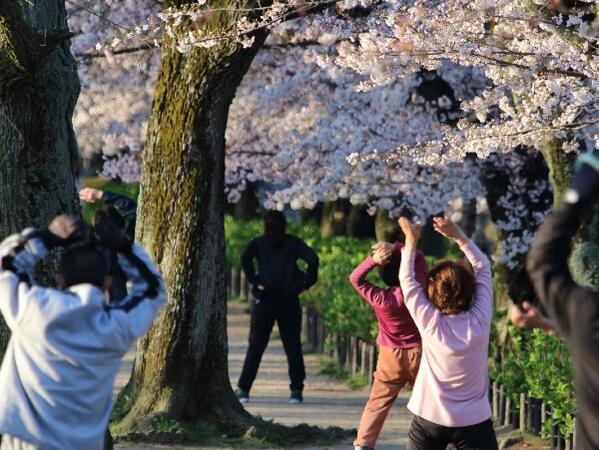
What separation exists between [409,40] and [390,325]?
1.95m

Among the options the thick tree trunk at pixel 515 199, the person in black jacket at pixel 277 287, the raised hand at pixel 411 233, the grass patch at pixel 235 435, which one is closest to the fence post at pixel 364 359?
the person in black jacket at pixel 277 287

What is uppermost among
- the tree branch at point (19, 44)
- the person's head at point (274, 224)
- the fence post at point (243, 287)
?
the tree branch at point (19, 44)

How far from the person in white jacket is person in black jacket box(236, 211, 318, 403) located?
662 cm

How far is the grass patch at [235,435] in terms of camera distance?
31.2 ft

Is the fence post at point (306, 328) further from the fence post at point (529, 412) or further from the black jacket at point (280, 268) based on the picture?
the fence post at point (529, 412)

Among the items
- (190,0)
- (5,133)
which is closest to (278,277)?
(190,0)

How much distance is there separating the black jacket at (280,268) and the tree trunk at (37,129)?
3935 mm

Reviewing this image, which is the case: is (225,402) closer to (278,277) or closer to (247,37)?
(278,277)

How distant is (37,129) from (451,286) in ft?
9.06

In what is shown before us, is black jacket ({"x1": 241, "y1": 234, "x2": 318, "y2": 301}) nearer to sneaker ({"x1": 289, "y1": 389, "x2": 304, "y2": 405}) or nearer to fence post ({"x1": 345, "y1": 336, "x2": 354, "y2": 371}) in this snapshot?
sneaker ({"x1": 289, "y1": 389, "x2": 304, "y2": 405})

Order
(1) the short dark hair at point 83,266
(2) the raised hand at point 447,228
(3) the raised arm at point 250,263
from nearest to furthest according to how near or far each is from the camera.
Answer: (1) the short dark hair at point 83,266, (2) the raised hand at point 447,228, (3) the raised arm at point 250,263

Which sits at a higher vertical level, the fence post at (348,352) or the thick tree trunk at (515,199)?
the thick tree trunk at (515,199)

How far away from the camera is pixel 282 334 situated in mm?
11938

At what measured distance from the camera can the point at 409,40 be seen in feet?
29.5
